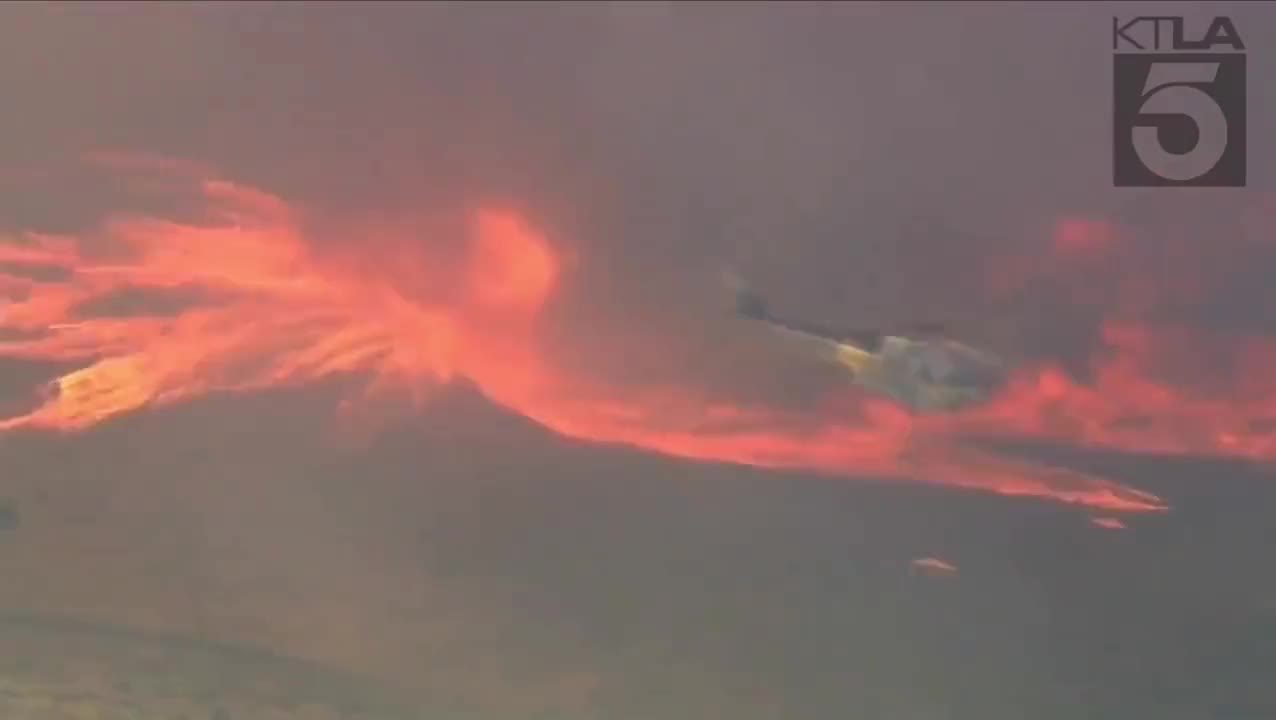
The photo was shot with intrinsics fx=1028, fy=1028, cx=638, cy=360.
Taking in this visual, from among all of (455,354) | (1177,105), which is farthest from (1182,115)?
(455,354)

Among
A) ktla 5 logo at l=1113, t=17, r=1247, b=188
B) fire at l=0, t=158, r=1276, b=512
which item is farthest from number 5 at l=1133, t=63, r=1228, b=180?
fire at l=0, t=158, r=1276, b=512

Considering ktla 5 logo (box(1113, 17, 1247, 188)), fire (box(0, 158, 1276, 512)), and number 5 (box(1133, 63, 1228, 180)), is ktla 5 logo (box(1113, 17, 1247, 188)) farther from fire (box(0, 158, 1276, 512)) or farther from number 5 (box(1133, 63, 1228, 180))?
fire (box(0, 158, 1276, 512))

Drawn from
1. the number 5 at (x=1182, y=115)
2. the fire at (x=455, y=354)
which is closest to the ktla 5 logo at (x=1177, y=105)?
the number 5 at (x=1182, y=115)

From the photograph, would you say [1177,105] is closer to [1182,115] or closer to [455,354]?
[1182,115]

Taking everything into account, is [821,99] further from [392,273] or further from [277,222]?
[277,222]

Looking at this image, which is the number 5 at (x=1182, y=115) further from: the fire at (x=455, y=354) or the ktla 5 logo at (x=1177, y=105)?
the fire at (x=455, y=354)

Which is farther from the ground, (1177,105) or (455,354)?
(1177,105)
